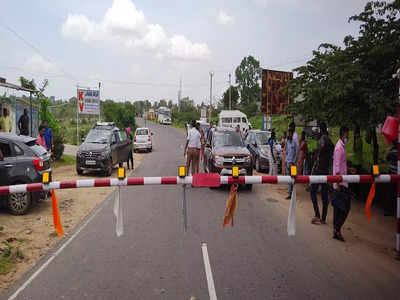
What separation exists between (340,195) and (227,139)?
6.36m

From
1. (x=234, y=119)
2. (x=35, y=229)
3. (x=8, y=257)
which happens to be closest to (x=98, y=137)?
(x=35, y=229)

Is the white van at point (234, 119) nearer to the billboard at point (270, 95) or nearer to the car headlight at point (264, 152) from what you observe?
the billboard at point (270, 95)

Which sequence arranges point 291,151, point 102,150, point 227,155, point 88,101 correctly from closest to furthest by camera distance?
Result: point 291,151 → point 227,155 → point 102,150 → point 88,101

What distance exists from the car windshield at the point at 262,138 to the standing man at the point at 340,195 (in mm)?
9957

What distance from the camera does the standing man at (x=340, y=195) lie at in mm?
6059

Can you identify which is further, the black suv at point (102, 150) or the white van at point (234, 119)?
the white van at point (234, 119)

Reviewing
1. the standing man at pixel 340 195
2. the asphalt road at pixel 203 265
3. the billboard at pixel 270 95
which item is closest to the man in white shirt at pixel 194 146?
the asphalt road at pixel 203 265

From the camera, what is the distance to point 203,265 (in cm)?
502

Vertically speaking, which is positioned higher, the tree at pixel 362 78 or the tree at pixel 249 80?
the tree at pixel 249 80

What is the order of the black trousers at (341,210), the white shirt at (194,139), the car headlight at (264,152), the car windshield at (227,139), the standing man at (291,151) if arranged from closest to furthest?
the black trousers at (341,210), the standing man at (291,151), the white shirt at (194,139), the car windshield at (227,139), the car headlight at (264,152)

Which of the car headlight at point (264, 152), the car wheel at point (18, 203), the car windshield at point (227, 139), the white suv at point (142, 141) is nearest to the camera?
the car wheel at point (18, 203)

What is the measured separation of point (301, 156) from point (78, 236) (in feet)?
18.6

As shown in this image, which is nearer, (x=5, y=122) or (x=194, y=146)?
(x=194, y=146)

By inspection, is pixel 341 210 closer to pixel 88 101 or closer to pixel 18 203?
pixel 18 203
